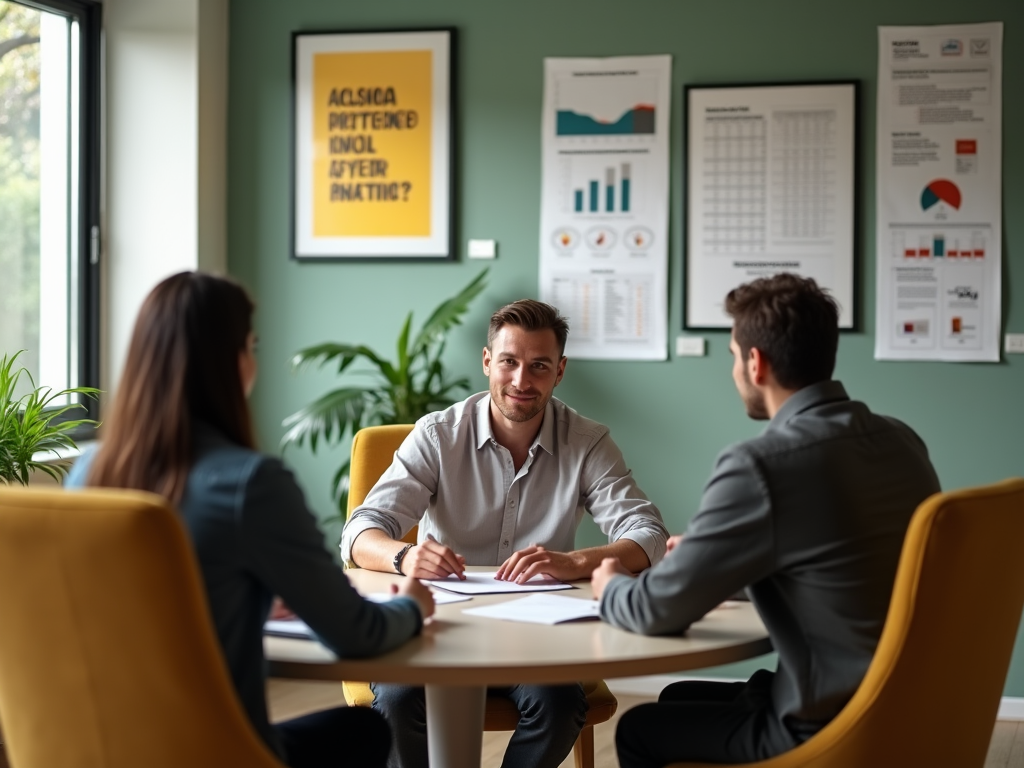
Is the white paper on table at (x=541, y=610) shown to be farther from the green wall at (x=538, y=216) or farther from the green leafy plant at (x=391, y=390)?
the green wall at (x=538, y=216)

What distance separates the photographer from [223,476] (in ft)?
5.35

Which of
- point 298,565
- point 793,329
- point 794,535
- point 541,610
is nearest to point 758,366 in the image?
point 793,329

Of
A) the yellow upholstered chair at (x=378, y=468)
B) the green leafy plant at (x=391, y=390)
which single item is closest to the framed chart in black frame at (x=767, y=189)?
the green leafy plant at (x=391, y=390)

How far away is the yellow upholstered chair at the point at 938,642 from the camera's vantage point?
174cm

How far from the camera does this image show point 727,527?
1.80m

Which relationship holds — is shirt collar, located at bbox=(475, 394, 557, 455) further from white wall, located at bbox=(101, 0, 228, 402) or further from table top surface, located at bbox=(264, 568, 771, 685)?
white wall, located at bbox=(101, 0, 228, 402)

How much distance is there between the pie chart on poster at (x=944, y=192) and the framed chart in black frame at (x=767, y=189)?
255 millimetres

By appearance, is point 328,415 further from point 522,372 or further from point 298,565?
point 298,565

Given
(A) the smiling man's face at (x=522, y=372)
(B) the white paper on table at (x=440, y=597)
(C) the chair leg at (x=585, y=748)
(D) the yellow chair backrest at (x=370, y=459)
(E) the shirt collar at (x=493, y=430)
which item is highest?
(A) the smiling man's face at (x=522, y=372)

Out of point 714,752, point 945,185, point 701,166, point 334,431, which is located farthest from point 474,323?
point 714,752

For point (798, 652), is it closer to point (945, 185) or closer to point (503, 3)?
point (945, 185)

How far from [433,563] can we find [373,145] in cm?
244

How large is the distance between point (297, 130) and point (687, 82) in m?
1.44

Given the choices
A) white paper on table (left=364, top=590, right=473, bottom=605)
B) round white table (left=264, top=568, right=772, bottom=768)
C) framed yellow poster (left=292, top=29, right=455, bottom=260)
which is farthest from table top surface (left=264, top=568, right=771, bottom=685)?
framed yellow poster (left=292, top=29, right=455, bottom=260)
